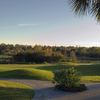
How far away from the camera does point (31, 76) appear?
35.1 m

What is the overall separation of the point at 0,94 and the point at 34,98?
2.26 meters

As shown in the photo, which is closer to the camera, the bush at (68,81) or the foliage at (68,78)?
the bush at (68,81)

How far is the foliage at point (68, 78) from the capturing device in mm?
22484

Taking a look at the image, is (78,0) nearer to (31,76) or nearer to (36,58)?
(31,76)

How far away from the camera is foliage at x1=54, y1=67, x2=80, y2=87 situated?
73.8ft

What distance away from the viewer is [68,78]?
22.6 metres

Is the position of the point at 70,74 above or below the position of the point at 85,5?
below

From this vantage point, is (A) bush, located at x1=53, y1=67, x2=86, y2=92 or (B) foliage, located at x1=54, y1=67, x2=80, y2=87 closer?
(A) bush, located at x1=53, y1=67, x2=86, y2=92

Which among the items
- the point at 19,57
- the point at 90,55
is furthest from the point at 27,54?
the point at 90,55

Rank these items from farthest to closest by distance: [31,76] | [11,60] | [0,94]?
[11,60], [31,76], [0,94]

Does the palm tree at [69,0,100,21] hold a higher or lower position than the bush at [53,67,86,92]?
higher

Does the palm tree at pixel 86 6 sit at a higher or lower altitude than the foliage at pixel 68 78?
higher

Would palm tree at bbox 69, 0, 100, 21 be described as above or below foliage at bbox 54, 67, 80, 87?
above

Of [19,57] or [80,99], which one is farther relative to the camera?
[19,57]
